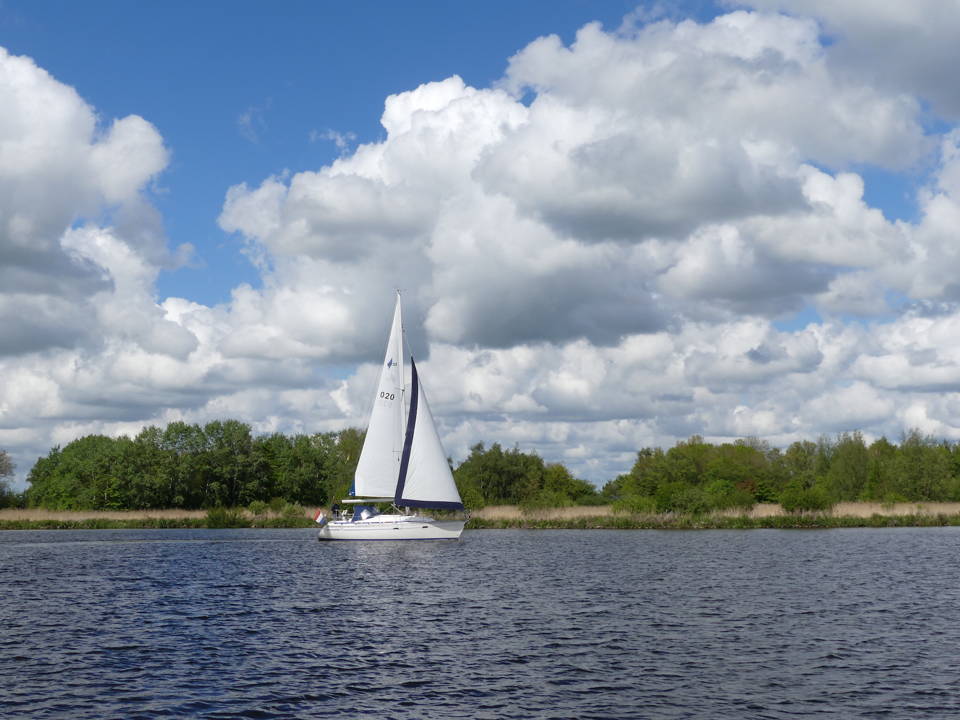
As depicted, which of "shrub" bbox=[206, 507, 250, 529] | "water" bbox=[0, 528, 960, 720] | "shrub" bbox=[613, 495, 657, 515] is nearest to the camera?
"water" bbox=[0, 528, 960, 720]

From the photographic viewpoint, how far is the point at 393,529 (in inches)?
3014

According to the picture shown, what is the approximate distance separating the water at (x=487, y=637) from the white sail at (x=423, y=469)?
1542 centimetres

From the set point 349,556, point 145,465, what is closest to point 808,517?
point 349,556

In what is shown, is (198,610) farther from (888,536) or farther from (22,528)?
(22,528)

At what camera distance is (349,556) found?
217ft

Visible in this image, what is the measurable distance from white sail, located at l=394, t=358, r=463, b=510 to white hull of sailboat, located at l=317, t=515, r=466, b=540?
159 cm

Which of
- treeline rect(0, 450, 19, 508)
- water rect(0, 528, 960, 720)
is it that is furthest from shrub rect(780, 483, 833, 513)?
treeline rect(0, 450, 19, 508)

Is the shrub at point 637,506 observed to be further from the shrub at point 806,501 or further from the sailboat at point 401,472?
the sailboat at point 401,472

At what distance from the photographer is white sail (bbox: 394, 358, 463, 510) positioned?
251ft

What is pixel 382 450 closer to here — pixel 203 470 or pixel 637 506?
pixel 637 506

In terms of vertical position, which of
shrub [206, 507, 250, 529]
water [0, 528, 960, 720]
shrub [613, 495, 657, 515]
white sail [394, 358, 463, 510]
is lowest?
water [0, 528, 960, 720]

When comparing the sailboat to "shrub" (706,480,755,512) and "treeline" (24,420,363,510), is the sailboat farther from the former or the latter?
"treeline" (24,420,363,510)

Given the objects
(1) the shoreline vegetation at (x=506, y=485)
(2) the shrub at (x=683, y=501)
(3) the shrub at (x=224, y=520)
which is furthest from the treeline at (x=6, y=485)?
(2) the shrub at (x=683, y=501)

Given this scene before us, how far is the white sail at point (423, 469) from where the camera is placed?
7656 centimetres
